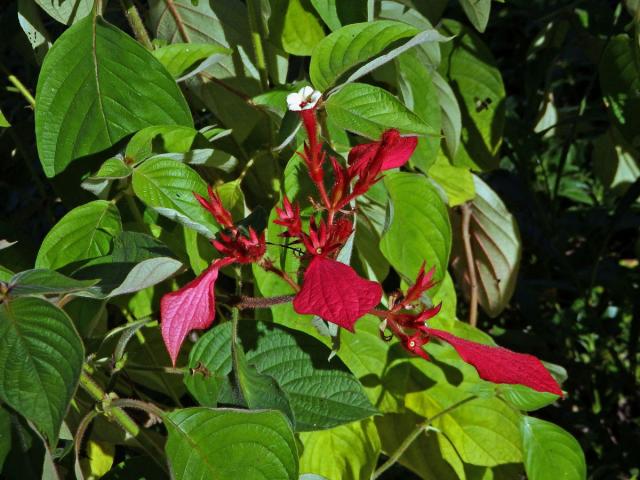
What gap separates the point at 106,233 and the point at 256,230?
15 cm

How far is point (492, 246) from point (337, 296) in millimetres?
709

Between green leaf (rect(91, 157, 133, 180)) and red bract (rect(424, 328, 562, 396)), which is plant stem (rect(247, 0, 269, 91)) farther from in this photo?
red bract (rect(424, 328, 562, 396))

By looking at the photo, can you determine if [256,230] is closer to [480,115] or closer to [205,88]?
[205,88]

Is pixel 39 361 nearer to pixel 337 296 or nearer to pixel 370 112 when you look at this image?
pixel 337 296

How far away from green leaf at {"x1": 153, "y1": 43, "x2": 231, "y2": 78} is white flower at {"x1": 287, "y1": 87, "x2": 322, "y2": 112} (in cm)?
23

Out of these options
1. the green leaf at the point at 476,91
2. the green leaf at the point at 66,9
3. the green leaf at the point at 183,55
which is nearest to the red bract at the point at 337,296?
the green leaf at the point at 183,55

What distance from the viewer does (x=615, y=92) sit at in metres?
1.07

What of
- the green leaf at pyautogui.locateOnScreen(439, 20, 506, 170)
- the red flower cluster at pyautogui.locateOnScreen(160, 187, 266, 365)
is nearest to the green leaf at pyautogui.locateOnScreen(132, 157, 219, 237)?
the red flower cluster at pyautogui.locateOnScreen(160, 187, 266, 365)

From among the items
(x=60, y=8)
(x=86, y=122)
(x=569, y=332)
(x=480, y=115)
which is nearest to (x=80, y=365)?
(x=86, y=122)

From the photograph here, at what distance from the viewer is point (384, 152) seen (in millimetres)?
603

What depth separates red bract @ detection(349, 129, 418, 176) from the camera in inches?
23.7

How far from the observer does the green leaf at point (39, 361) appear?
0.58 metres

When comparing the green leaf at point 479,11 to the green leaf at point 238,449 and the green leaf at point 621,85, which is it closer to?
the green leaf at point 621,85

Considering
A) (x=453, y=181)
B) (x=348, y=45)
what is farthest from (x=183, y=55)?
(x=453, y=181)
